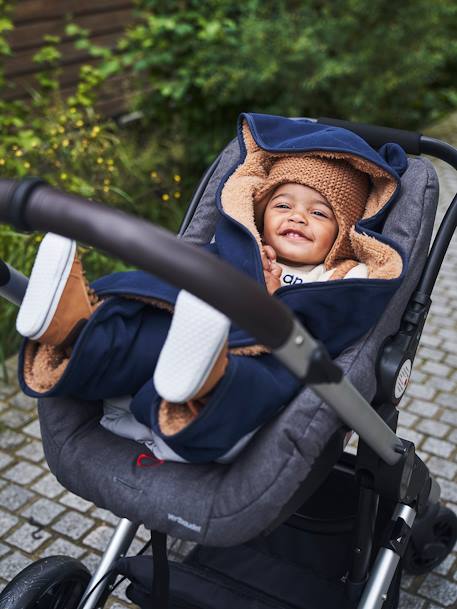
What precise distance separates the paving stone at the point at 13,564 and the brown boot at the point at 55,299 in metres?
1.35

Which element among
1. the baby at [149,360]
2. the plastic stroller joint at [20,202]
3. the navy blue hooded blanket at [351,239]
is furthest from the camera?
the navy blue hooded blanket at [351,239]

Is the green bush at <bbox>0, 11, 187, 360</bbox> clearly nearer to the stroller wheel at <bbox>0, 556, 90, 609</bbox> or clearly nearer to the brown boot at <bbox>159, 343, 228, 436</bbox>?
the stroller wheel at <bbox>0, 556, 90, 609</bbox>

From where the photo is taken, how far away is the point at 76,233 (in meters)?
1.39

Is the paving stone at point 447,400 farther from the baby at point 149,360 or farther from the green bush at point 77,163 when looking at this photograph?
the baby at point 149,360

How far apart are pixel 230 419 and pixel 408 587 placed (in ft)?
4.56

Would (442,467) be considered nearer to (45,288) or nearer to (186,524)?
(186,524)

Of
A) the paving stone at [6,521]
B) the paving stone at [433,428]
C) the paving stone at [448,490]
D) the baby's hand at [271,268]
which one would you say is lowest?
the paving stone at [6,521]

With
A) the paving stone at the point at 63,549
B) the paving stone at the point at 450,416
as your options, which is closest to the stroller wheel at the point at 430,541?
the paving stone at the point at 450,416

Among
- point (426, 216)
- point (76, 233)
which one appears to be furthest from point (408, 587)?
point (76, 233)

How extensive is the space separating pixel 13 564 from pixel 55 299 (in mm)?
1506

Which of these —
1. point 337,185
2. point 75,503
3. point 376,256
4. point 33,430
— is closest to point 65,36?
point 33,430

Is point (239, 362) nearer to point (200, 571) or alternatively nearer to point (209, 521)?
point (209, 521)

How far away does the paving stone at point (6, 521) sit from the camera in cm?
305

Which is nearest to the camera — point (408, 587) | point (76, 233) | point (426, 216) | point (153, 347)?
point (76, 233)
